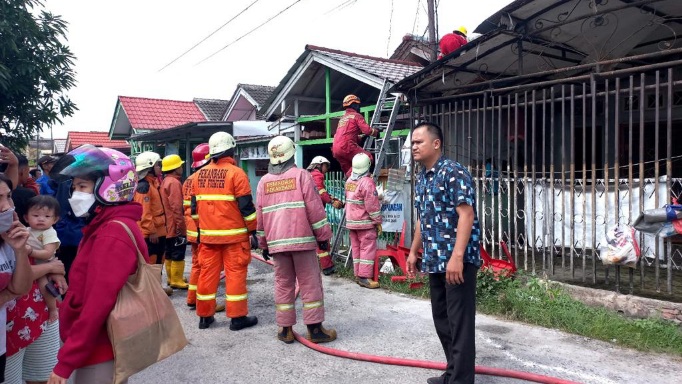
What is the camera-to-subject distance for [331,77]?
33.3 feet

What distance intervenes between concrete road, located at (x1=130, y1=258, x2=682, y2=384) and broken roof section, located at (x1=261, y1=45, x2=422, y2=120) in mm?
4335

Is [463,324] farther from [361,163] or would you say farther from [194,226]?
[361,163]

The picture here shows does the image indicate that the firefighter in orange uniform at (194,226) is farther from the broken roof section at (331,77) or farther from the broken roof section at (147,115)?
the broken roof section at (147,115)

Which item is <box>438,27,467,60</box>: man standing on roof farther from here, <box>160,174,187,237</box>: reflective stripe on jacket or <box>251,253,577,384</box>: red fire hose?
<box>251,253,577,384</box>: red fire hose

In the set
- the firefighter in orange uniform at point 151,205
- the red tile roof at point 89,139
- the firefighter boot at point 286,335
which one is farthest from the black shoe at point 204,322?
the red tile roof at point 89,139

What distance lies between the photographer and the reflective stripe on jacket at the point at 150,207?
625cm

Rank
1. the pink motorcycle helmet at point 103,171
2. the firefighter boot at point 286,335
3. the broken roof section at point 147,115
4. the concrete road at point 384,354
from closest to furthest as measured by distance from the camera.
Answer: the pink motorcycle helmet at point 103,171
the concrete road at point 384,354
the firefighter boot at point 286,335
the broken roof section at point 147,115

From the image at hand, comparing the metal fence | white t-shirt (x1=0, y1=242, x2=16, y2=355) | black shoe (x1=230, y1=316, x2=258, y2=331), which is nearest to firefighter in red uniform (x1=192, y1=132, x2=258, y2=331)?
black shoe (x1=230, y1=316, x2=258, y2=331)

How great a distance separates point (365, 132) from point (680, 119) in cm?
521

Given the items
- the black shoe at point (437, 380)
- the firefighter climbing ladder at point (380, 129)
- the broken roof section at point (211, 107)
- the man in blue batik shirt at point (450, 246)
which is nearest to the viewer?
the man in blue batik shirt at point (450, 246)

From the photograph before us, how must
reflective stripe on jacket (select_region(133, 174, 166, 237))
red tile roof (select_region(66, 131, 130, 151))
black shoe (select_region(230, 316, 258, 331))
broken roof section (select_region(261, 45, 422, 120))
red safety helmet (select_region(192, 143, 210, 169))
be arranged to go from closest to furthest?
black shoe (select_region(230, 316, 258, 331)) < red safety helmet (select_region(192, 143, 210, 169)) < reflective stripe on jacket (select_region(133, 174, 166, 237)) < broken roof section (select_region(261, 45, 422, 120)) < red tile roof (select_region(66, 131, 130, 151))

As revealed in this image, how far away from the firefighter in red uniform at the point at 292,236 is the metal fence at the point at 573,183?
264 cm

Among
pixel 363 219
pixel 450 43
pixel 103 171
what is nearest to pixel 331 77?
pixel 450 43

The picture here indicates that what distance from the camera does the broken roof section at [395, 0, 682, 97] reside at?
5806 mm
